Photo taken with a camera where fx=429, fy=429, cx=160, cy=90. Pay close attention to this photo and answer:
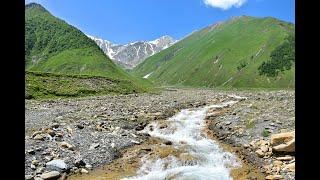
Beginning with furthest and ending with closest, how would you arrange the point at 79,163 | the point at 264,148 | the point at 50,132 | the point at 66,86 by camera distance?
the point at 66,86, the point at 50,132, the point at 264,148, the point at 79,163

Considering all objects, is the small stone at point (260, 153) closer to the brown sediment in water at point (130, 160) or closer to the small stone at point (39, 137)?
the brown sediment in water at point (130, 160)

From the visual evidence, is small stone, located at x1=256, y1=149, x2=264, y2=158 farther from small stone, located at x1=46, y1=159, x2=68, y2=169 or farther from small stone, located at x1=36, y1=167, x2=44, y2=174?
small stone, located at x1=36, y1=167, x2=44, y2=174

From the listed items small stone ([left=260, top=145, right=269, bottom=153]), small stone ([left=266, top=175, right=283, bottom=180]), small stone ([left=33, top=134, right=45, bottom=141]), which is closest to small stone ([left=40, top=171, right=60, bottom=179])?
small stone ([left=33, top=134, right=45, bottom=141])

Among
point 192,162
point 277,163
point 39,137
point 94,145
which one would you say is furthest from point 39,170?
point 277,163

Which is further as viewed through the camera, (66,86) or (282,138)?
(66,86)

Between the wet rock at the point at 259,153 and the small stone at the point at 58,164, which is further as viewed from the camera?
the wet rock at the point at 259,153

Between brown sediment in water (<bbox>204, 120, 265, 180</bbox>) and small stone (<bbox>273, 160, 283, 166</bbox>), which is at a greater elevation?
small stone (<bbox>273, 160, 283, 166</bbox>)

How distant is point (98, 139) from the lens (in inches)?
1157

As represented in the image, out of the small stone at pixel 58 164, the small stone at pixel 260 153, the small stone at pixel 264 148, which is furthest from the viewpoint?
the small stone at pixel 264 148

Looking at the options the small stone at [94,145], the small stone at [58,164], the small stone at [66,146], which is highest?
the small stone at [66,146]

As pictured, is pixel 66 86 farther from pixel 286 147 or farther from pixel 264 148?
pixel 286 147

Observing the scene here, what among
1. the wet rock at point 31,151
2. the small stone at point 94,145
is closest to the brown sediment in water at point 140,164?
the small stone at point 94,145
